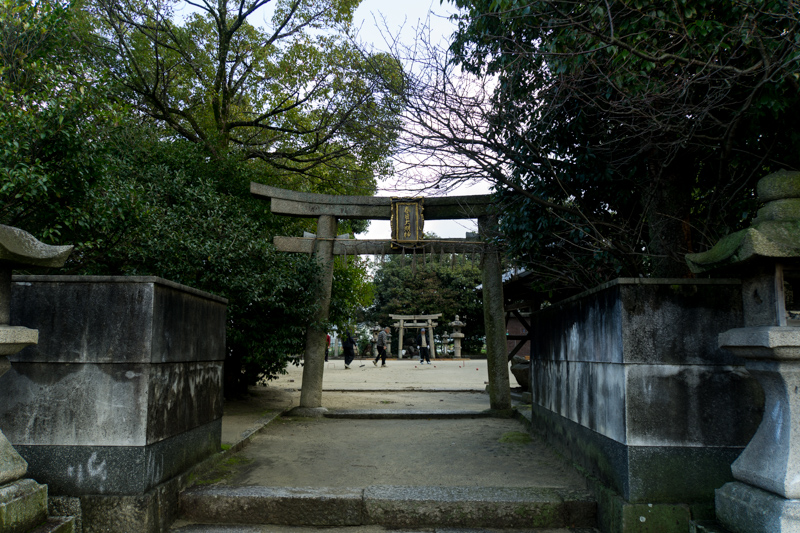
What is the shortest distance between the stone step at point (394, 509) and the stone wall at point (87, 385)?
26.4 inches

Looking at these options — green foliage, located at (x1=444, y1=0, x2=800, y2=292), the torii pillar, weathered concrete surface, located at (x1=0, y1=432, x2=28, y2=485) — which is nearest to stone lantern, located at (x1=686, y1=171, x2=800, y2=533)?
green foliage, located at (x1=444, y1=0, x2=800, y2=292)

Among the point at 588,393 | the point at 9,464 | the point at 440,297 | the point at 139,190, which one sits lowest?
the point at 9,464

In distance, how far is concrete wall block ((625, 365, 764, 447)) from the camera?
3.59m

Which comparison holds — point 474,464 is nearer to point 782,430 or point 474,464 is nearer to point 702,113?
point 782,430

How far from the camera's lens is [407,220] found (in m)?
9.40

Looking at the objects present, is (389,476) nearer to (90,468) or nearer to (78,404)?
(90,468)

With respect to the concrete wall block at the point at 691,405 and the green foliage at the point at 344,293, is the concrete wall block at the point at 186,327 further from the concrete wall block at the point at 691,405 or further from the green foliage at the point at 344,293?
the green foliage at the point at 344,293

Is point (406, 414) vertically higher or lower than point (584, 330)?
lower

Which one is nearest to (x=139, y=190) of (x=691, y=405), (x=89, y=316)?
(x=89, y=316)

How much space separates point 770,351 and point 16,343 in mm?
4559

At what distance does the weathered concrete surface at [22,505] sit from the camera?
3.01 metres

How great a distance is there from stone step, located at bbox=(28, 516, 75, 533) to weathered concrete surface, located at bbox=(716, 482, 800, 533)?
435 cm

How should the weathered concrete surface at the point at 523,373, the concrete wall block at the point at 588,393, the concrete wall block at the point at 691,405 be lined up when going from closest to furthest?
1. the concrete wall block at the point at 691,405
2. the concrete wall block at the point at 588,393
3. the weathered concrete surface at the point at 523,373

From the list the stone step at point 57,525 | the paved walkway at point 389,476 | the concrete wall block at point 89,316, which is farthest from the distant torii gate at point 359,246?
the stone step at point 57,525
